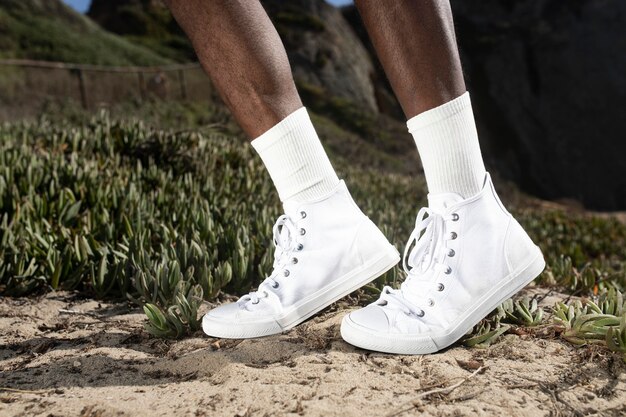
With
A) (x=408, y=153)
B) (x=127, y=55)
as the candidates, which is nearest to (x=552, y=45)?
(x=408, y=153)

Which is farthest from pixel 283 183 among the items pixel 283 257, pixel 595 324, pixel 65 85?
pixel 65 85

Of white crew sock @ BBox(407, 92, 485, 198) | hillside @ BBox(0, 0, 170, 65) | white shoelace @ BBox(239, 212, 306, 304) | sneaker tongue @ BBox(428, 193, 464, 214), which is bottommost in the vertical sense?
white shoelace @ BBox(239, 212, 306, 304)

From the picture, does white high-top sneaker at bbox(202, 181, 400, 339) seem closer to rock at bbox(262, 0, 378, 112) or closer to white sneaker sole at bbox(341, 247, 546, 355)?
white sneaker sole at bbox(341, 247, 546, 355)

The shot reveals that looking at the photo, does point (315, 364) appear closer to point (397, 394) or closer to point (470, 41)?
point (397, 394)

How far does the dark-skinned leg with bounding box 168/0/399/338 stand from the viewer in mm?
1771

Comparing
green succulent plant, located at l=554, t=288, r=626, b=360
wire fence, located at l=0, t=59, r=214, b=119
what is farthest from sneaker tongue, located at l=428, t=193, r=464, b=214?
wire fence, located at l=0, t=59, r=214, b=119

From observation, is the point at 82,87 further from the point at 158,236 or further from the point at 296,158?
the point at 296,158

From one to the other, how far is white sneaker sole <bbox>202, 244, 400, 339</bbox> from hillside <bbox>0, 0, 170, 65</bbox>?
52.1ft

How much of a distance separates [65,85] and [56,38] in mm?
5446

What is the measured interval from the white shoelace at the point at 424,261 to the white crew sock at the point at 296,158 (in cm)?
31

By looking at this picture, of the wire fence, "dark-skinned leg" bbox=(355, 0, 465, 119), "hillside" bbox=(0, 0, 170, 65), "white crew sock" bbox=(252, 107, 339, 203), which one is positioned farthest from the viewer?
"hillside" bbox=(0, 0, 170, 65)

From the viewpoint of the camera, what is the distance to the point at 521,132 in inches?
894

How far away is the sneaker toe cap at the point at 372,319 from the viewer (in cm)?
174

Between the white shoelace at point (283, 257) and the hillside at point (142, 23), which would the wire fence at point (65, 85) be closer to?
the hillside at point (142, 23)
